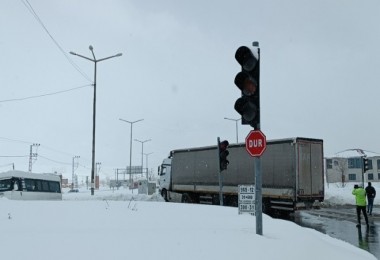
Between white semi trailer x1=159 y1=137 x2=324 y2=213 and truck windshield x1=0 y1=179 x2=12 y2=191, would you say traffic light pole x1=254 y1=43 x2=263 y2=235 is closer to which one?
white semi trailer x1=159 y1=137 x2=324 y2=213

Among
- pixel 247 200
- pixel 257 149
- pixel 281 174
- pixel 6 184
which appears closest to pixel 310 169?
pixel 281 174

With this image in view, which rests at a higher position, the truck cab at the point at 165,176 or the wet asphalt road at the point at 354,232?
the truck cab at the point at 165,176

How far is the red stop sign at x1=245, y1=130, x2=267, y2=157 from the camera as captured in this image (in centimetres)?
880

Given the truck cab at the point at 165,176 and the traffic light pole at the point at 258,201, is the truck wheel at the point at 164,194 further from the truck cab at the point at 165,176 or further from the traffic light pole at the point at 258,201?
the traffic light pole at the point at 258,201

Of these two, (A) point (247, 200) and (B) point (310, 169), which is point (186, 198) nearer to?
(B) point (310, 169)

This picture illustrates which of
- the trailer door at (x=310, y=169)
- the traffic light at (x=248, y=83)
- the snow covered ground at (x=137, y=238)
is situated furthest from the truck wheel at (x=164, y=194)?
the traffic light at (x=248, y=83)

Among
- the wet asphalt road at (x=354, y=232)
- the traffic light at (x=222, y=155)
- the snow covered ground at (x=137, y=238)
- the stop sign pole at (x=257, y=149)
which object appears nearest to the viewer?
the snow covered ground at (x=137, y=238)

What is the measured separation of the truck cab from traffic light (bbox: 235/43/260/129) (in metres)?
23.2

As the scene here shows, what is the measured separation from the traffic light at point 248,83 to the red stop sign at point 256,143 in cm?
38

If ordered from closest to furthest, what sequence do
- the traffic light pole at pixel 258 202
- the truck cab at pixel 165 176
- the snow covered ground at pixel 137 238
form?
the snow covered ground at pixel 137 238, the traffic light pole at pixel 258 202, the truck cab at pixel 165 176

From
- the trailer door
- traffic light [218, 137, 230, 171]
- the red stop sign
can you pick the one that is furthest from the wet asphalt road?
the red stop sign

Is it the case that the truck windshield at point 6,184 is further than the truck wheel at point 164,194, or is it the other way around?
the truck wheel at point 164,194

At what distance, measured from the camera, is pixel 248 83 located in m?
8.65

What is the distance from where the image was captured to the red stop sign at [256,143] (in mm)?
8797
